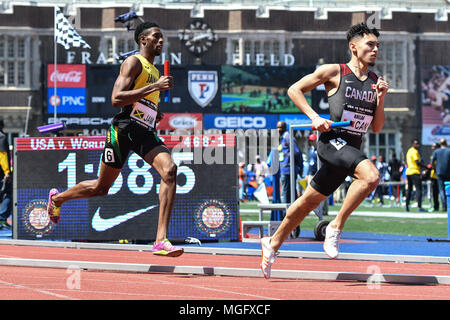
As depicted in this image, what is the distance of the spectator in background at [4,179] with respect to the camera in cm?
1745

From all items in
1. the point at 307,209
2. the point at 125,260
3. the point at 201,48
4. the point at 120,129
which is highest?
the point at 201,48

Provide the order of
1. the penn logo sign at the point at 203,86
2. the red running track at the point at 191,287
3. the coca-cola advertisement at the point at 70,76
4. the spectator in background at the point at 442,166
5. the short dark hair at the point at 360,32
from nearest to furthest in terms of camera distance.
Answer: the red running track at the point at 191,287 < the short dark hair at the point at 360,32 < the spectator in background at the point at 442,166 < the coca-cola advertisement at the point at 70,76 < the penn logo sign at the point at 203,86

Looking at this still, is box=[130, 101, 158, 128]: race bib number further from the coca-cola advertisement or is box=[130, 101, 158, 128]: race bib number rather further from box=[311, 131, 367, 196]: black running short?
the coca-cola advertisement

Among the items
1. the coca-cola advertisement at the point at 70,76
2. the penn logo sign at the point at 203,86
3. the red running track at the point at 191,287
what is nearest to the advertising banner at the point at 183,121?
the penn logo sign at the point at 203,86

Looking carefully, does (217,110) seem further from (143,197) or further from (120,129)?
(120,129)

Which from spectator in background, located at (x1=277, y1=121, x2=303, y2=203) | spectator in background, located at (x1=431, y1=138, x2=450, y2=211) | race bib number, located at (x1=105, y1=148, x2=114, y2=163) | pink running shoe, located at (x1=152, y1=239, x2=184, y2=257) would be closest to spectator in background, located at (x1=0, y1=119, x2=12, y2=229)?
spectator in background, located at (x1=277, y1=121, x2=303, y2=203)

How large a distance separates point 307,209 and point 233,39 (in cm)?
4101

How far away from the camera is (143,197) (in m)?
13.5

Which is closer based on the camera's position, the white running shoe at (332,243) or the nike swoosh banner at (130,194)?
the white running shoe at (332,243)

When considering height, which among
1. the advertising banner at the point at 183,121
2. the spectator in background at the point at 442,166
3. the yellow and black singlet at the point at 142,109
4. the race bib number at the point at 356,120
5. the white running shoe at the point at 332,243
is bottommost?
the white running shoe at the point at 332,243

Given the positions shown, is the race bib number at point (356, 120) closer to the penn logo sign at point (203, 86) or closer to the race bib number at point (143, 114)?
the race bib number at point (143, 114)

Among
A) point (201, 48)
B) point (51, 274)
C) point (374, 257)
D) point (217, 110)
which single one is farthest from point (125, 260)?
point (201, 48)

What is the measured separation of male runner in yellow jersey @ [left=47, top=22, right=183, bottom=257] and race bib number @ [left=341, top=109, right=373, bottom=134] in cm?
159

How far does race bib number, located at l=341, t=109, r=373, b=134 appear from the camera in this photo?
25.7 feet
